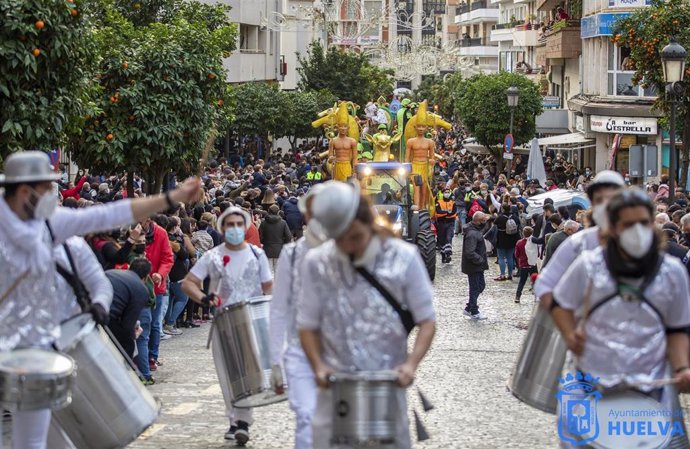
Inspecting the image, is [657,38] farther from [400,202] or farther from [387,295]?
[387,295]

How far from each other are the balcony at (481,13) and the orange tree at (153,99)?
86.5 m

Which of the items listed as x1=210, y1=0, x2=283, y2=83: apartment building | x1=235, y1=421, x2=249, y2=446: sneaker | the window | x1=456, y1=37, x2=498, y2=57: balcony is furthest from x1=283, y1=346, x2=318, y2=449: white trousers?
x1=456, y1=37, x2=498, y2=57: balcony

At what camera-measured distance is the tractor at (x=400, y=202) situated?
24297 millimetres

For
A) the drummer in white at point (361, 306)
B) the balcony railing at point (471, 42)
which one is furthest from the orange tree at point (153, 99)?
the balcony railing at point (471, 42)

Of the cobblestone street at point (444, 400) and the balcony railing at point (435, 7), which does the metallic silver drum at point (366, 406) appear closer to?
the cobblestone street at point (444, 400)

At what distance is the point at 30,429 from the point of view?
7.50m

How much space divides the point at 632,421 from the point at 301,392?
Answer: 2.19m

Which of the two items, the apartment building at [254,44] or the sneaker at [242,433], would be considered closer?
the sneaker at [242,433]

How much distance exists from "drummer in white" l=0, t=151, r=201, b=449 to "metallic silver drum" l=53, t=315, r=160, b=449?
0.41m

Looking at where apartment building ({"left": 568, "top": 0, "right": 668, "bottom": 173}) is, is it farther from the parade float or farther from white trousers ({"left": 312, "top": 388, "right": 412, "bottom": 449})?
white trousers ({"left": 312, "top": 388, "right": 412, "bottom": 449})

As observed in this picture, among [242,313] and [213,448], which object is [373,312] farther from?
[213,448]

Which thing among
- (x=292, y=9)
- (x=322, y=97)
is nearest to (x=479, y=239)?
(x=322, y=97)

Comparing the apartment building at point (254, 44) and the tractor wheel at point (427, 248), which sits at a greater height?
the apartment building at point (254, 44)

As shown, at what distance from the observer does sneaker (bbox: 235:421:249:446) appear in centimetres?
1085
